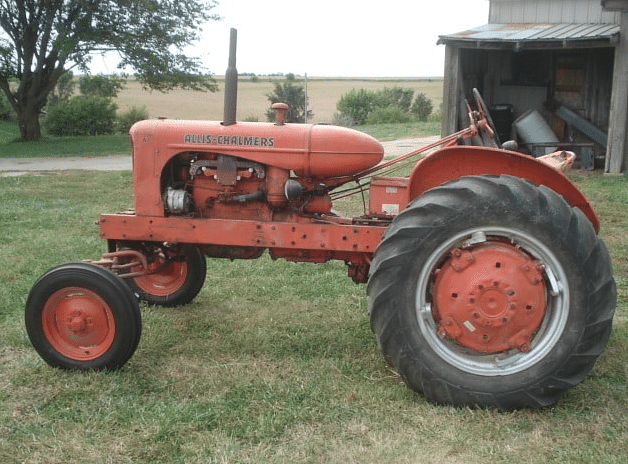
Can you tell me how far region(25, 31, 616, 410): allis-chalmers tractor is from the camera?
3.19 metres

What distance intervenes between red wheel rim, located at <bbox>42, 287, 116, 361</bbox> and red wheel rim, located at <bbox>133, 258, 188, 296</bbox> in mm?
1194

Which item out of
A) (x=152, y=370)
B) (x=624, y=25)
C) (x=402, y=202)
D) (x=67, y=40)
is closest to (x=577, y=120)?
(x=624, y=25)

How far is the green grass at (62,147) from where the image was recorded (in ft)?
62.2

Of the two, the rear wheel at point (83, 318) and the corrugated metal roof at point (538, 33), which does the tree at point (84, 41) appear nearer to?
the corrugated metal roof at point (538, 33)

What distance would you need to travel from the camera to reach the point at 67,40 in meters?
20.5

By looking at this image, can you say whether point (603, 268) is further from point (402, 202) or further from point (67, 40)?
point (67, 40)

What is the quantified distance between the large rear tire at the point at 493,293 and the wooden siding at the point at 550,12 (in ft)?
38.4

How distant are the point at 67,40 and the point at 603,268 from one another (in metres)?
20.2

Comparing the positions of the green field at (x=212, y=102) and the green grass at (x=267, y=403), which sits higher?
the green field at (x=212, y=102)

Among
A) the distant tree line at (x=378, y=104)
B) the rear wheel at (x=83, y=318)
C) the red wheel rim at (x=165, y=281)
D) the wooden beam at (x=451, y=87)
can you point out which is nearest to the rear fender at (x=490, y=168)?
the rear wheel at (x=83, y=318)

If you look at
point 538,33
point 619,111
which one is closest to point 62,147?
point 538,33

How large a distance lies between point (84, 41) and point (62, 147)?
140 inches

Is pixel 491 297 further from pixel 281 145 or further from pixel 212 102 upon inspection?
pixel 212 102

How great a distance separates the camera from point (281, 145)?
385 centimetres
